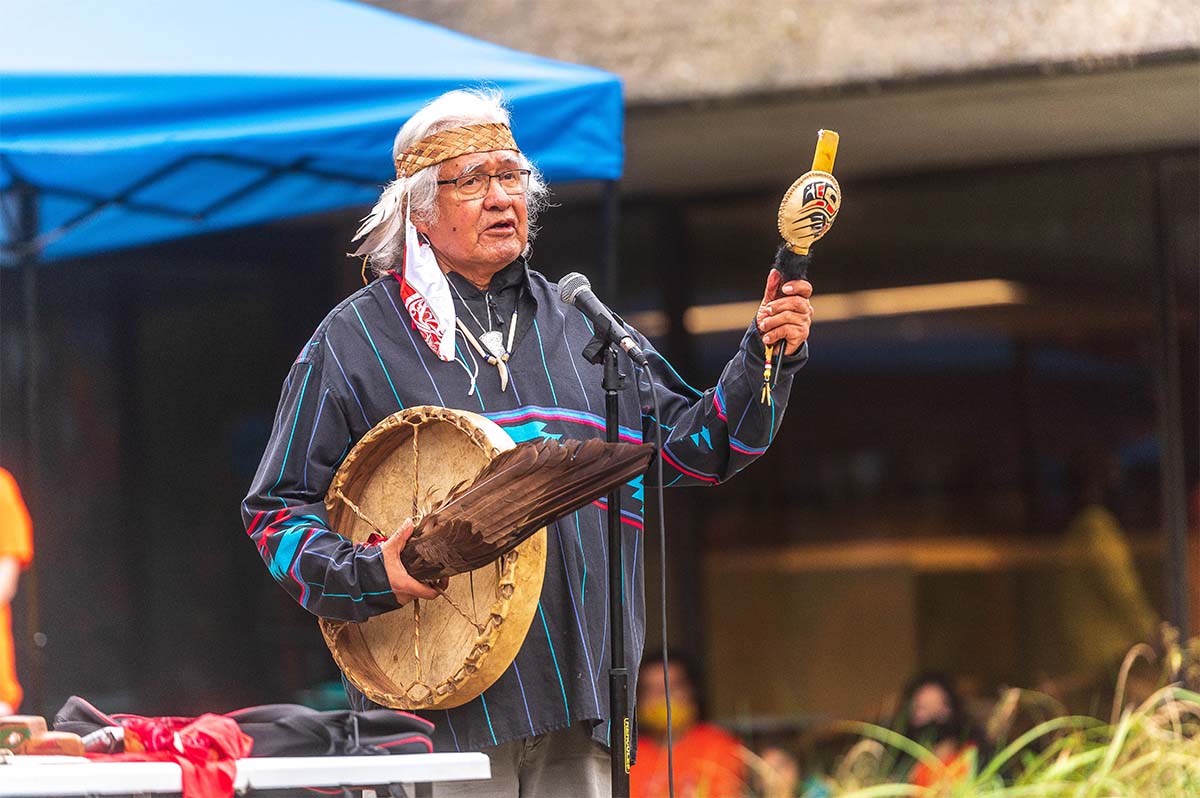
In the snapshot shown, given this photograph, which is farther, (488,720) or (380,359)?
(380,359)

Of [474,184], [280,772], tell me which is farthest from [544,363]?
[280,772]

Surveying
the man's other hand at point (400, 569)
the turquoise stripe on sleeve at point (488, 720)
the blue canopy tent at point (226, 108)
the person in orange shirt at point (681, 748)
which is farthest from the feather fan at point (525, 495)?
the person in orange shirt at point (681, 748)

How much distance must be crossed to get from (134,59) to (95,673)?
3900 millimetres

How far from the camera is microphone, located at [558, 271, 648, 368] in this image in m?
2.52

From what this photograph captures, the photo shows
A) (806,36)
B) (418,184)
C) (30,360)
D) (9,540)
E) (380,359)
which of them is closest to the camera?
(380,359)

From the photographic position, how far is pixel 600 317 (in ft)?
8.39

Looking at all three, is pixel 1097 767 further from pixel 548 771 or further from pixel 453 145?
pixel 453 145

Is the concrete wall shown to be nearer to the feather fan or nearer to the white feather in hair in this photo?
the white feather in hair

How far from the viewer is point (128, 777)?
2285 millimetres

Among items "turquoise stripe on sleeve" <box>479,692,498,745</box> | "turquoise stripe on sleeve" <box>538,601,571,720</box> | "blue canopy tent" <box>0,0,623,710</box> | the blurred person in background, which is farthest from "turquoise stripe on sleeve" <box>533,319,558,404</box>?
the blurred person in background

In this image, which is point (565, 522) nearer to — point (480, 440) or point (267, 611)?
point (480, 440)

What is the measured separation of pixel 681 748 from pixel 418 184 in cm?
325

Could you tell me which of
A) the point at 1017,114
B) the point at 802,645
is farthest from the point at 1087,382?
the point at 802,645

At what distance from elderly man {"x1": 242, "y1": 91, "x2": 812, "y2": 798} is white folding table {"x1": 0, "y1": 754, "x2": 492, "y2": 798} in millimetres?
189
